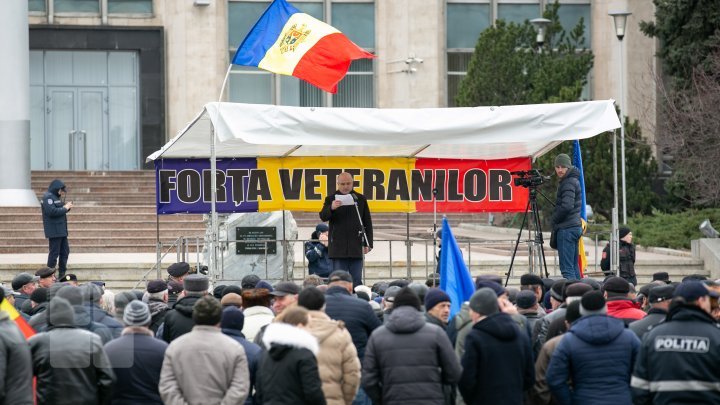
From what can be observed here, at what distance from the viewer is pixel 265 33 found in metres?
17.3

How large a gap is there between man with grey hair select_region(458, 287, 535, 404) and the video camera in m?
8.36

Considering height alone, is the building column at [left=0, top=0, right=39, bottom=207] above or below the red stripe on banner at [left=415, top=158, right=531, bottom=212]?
above

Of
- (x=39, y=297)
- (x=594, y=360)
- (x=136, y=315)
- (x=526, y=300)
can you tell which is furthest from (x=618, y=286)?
(x=39, y=297)

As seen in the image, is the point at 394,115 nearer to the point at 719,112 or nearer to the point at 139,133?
the point at 719,112

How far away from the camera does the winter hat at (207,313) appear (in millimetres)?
9789

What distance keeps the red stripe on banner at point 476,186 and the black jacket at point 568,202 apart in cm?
149

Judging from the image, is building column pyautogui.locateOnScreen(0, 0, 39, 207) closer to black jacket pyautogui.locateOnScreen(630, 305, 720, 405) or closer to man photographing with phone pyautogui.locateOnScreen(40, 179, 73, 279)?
man photographing with phone pyautogui.locateOnScreen(40, 179, 73, 279)

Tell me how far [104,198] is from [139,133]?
17.6 feet

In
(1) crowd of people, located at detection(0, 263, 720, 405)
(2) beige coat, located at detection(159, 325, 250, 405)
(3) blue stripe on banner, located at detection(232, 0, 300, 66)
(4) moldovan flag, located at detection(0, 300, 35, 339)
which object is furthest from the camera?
(3) blue stripe on banner, located at detection(232, 0, 300, 66)

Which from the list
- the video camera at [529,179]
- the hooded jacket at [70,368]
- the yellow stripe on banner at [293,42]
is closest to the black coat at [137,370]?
the hooded jacket at [70,368]

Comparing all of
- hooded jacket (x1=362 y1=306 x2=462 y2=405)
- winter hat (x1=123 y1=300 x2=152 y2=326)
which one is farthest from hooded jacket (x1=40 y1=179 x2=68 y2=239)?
hooded jacket (x1=362 y1=306 x2=462 y2=405)

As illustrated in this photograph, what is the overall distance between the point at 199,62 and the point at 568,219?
23362 mm

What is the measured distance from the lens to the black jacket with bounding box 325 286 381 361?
11102 millimetres

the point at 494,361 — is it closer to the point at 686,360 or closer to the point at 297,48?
the point at 686,360
